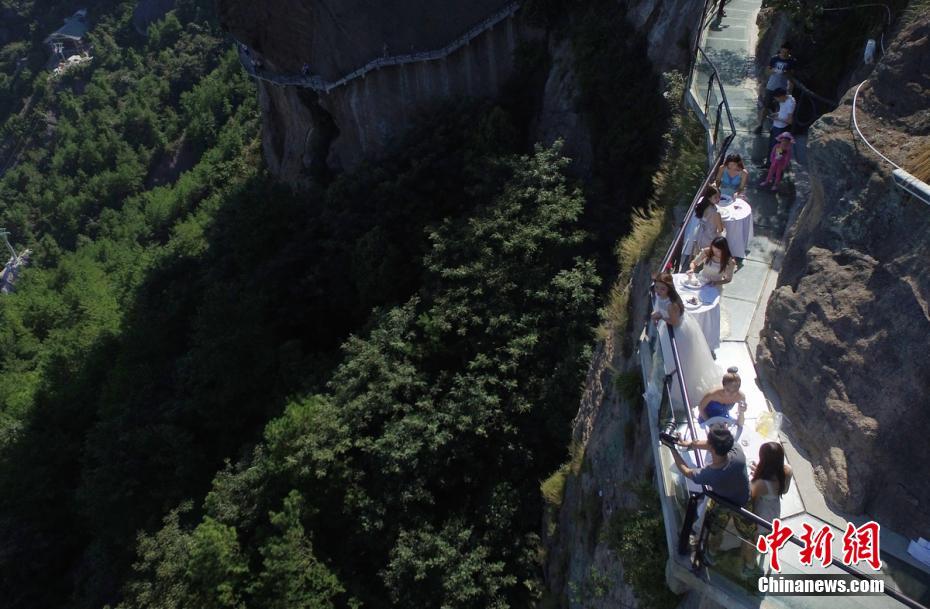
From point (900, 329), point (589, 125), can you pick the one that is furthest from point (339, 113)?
point (900, 329)

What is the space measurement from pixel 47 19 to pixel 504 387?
99152 millimetres

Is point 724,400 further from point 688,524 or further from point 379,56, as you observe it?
point 379,56

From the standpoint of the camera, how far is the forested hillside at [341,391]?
12.3 m

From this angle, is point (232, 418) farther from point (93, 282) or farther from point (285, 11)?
point (93, 282)

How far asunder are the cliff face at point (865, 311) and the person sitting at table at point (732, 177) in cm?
106

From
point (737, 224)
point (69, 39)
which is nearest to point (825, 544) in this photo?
point (737, 224)

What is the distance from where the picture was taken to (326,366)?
54.6 feet

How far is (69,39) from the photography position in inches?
3182

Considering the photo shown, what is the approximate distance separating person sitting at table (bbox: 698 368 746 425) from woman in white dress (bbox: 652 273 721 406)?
9.0 inches

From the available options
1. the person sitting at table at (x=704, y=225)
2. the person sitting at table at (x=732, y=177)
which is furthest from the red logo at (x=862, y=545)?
the person sitting at table at (x=732, y=177)

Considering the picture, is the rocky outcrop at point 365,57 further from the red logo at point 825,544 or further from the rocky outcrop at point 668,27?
the red logo at point 825,544

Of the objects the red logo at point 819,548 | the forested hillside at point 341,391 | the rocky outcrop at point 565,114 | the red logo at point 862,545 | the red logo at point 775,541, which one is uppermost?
the red logo at point 775,541

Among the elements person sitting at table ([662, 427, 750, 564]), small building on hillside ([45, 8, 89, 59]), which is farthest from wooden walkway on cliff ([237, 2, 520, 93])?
small building on hillside ([45, 8, 89, 59])

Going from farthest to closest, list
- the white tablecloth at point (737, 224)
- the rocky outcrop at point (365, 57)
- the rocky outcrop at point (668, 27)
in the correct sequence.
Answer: the rocky outcrop at point (365, 57) → the rocky outcrop at point (668, 27) → the white tablecloth at point (737, 224)
